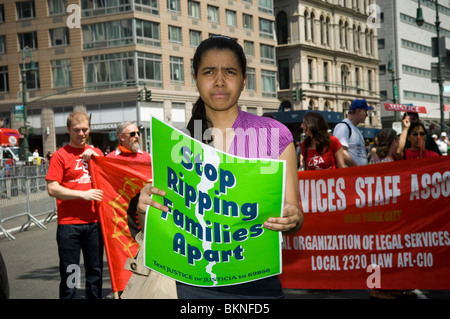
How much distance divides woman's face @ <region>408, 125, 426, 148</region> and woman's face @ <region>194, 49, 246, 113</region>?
4856 mm

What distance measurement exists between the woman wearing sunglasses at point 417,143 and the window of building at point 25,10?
153 feet

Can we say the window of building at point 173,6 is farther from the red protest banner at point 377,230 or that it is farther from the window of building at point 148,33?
the red protest banner at point 377,230

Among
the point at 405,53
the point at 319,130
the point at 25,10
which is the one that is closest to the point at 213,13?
the point at 25,10

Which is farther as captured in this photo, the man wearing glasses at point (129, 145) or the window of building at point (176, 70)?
the window of building at point (176, 70)

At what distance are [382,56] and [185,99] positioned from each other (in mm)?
44577

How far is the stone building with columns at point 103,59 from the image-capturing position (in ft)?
147

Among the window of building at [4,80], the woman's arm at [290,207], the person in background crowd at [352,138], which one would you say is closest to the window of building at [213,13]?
the window of building at [4,80]

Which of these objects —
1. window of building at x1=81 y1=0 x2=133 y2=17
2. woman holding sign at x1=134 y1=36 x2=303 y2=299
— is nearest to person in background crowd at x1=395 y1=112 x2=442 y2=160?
woman holding sign at x1=134 y1=36 x2=303 y2=299

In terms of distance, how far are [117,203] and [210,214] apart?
3.96 metres

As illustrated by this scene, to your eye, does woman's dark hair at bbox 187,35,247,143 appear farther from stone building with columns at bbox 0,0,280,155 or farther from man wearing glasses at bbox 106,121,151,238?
stone building with columns at bbox 0,0,280,155

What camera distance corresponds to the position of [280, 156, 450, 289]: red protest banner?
5578 millimetres

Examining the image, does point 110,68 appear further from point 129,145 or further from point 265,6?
point 129,145
